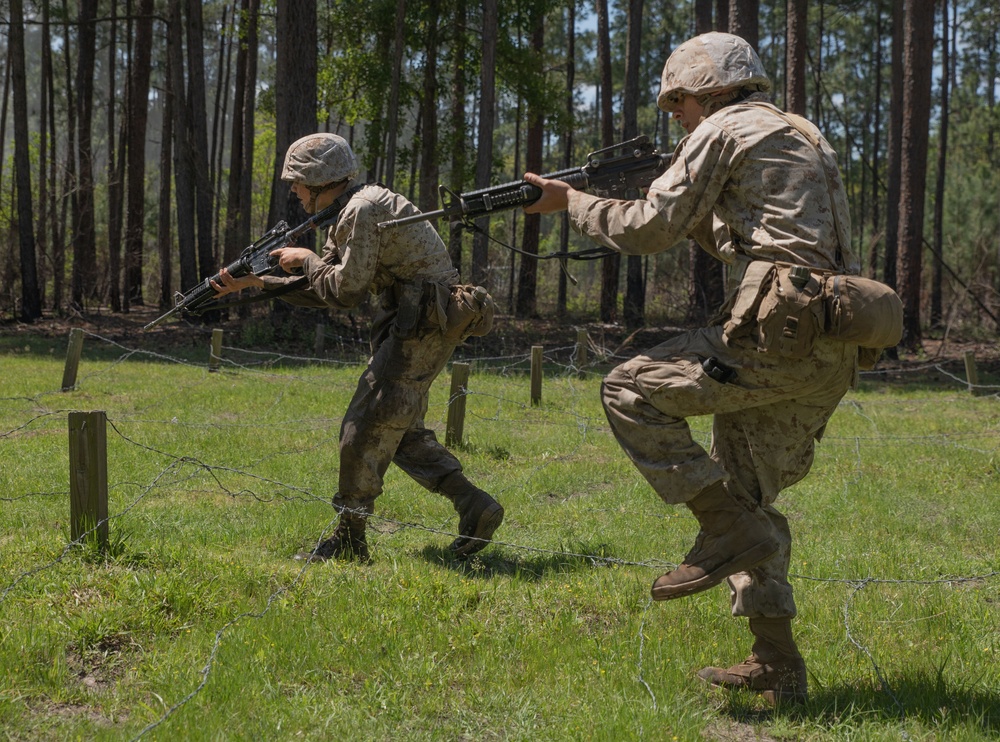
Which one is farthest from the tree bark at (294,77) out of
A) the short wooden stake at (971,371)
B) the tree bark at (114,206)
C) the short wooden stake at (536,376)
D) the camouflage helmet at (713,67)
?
the camouflage helmet at (713,67)

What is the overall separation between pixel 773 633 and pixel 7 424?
27.5 feet


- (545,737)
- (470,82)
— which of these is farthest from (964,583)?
(470,82)

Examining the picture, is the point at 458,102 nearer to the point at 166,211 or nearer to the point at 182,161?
the point at 182,161

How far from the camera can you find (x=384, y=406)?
5.57 metres

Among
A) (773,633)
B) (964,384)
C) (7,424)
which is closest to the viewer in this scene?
(773,633)

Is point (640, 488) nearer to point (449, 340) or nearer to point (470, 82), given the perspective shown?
point (449, 340)

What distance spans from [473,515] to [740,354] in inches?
99.2

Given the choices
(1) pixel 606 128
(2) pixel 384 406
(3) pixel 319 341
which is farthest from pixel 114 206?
(2) pixel 384 406

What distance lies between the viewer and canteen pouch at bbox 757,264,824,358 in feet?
11.4

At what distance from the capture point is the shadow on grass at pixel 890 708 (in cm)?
365

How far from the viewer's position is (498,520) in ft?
19.2

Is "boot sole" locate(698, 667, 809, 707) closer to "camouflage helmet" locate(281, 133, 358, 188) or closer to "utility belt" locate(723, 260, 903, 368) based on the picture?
"utility belt" locate(723, 260, 903, 368)

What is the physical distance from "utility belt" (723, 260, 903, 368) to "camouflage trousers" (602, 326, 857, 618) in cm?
11

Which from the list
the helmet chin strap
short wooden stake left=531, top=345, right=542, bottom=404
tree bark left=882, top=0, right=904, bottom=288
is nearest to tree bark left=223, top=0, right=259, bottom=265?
short wooden stake left=531, top=345, right=542, bottom=404
